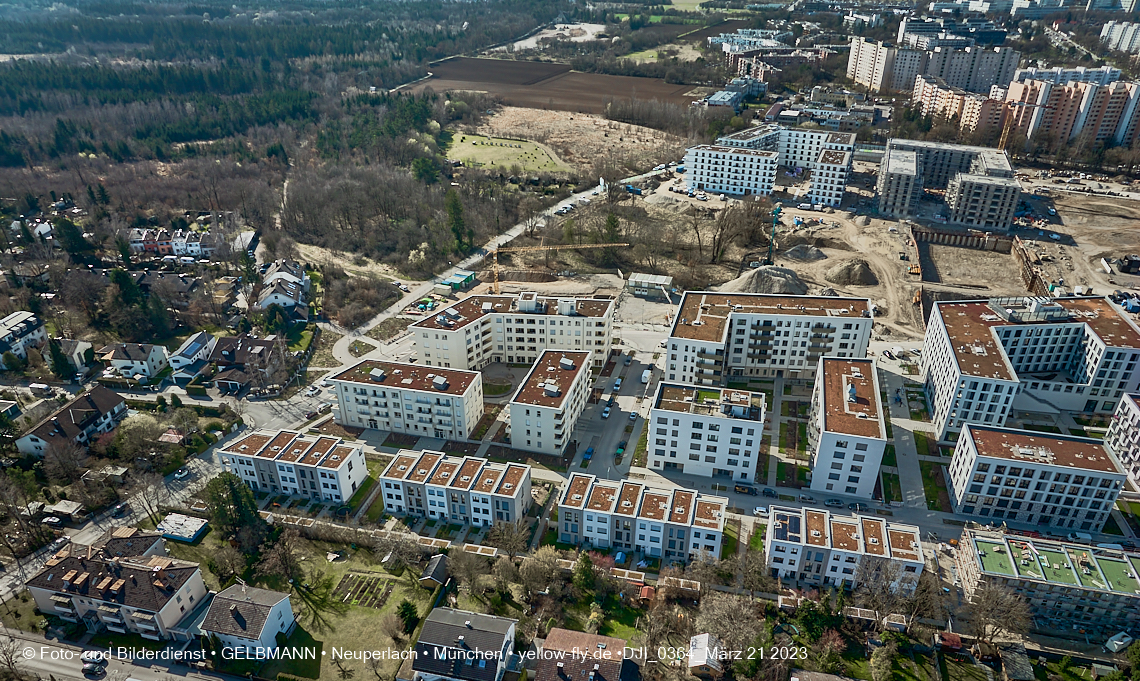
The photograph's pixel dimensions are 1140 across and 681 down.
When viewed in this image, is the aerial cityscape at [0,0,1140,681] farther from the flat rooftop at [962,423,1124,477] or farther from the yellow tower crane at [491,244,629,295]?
the yellow tower crane at [491,244,629,295]

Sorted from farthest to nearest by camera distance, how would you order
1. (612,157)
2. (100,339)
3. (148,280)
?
(612,157) → (148,280) → (100,339)

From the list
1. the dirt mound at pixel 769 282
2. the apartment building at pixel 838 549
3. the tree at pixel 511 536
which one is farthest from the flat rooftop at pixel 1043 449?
the tree at pixel 511 536

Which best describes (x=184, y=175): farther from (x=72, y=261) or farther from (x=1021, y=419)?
(x=1021, y=419)

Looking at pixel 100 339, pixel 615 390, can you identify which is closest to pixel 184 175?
pixel 100 339

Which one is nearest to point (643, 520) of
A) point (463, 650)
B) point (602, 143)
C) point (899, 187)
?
point (463, 650)

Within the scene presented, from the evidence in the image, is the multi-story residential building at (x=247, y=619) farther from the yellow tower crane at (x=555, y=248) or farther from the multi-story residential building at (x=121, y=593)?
the yellow tower crane at (x=555, y=248)

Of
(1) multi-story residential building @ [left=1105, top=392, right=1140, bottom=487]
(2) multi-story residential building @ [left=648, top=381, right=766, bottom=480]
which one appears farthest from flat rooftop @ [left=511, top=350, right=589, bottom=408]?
(1) multi-story residential building @ [left=1105, top=392, right=1140, bottom=487]
